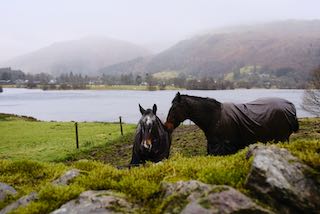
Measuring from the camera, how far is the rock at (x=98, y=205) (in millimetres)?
3482

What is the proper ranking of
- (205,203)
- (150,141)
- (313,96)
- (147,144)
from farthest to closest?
1. (313,96)
2. (150,141)
3. (147,144)
4. (205,203)

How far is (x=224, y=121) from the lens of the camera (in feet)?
30.1

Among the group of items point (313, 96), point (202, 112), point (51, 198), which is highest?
point (202, 112)

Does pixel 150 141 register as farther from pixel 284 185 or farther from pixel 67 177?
pixel 284 185

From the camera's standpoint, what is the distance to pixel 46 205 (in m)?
3.72

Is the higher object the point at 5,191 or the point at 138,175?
the point at 138,175

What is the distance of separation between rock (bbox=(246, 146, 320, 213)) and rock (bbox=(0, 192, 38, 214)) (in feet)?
7.49

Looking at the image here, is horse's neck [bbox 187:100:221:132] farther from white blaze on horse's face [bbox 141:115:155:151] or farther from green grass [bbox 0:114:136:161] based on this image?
green grass [bbox 0:114:136:161]

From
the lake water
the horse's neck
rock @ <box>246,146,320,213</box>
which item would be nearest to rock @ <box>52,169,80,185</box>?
rock @ <box>246,146,320,213</box>

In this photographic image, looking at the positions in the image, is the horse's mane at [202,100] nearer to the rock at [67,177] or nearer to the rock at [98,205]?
the rock at [67,177]

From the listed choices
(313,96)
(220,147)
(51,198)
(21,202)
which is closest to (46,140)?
(220,147)

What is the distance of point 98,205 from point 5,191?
1549mm

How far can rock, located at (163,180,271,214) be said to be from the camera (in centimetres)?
320

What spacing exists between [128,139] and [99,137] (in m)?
2.95
